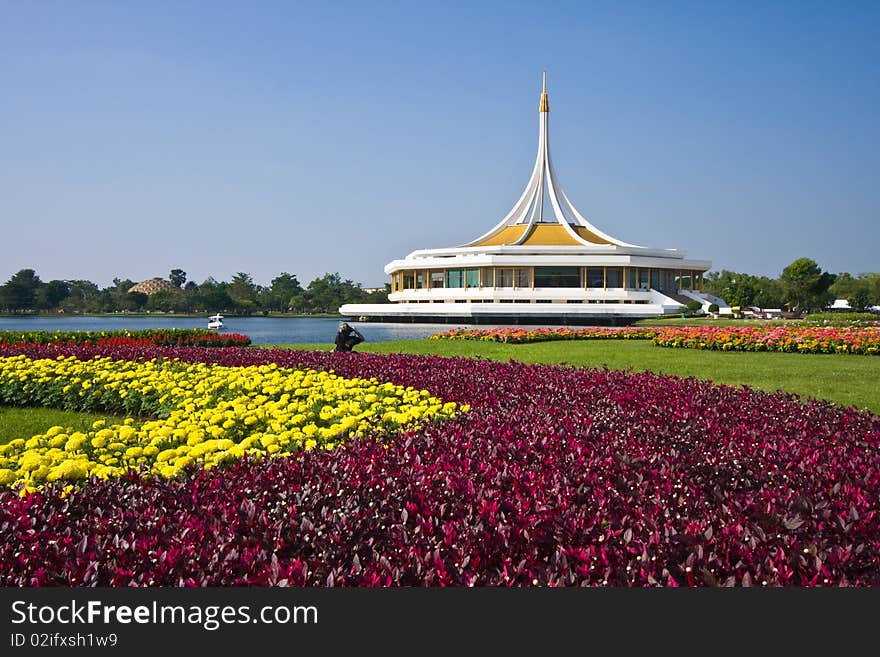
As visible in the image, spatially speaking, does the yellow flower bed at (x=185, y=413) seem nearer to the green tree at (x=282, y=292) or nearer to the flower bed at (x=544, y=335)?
the flower bed at (x=544, y=335)

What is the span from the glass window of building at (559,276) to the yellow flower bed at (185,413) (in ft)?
92.5

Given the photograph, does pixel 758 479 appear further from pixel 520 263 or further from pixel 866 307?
pixel 866 307

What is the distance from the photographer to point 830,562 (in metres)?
2.42

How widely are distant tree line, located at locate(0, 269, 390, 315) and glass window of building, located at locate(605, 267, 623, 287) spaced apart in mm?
20963

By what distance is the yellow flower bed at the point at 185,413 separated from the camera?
386 centimetres

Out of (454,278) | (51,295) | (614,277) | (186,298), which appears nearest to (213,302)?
(186,298)

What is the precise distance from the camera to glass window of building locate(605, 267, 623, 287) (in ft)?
117

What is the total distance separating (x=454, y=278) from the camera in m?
37.5

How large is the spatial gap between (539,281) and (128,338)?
25.3m

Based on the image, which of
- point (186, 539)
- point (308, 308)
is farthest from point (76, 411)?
point (308, 308)

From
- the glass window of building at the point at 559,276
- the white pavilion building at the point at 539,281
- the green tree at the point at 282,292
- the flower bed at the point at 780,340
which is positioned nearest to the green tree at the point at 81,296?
the green tree at the point at 282,292

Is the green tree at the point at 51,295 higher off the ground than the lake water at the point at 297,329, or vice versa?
the green tree at the point at 51,295

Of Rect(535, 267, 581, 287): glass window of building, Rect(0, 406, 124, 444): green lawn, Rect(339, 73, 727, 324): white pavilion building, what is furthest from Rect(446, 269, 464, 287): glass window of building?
Rect(0, 406, 124, 444): green lawn

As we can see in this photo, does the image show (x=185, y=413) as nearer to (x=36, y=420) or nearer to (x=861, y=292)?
(x=36, y=420)
